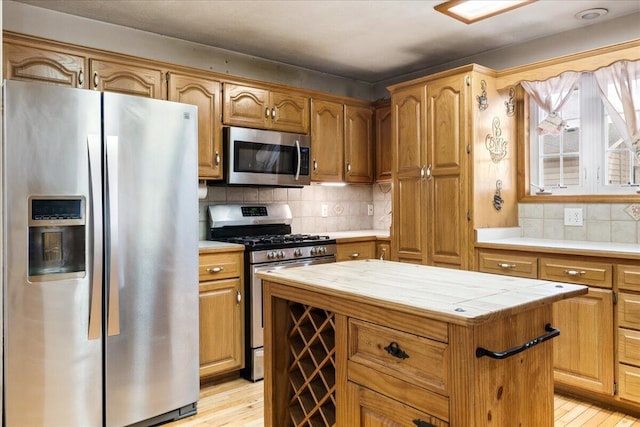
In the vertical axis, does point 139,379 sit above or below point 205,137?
below

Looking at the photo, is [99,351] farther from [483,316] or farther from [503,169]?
[503,169]

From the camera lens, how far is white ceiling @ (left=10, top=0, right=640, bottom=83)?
291 cm

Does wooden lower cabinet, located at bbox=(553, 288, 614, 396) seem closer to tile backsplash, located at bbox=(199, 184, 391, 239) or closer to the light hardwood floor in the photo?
the light hardwood floor

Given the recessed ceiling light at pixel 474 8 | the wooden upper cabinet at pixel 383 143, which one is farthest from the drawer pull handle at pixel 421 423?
the wooden upper cabinet at pixel 383 143

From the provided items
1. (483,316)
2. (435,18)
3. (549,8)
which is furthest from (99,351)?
(549,8)

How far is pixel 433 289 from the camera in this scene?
5.23ft

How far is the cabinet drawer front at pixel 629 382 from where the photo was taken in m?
2.54

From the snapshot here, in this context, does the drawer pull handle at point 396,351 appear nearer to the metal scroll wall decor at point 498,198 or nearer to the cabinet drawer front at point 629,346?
the cabinet drawer front at point 629,346

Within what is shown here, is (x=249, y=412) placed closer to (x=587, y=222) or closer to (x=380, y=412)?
(x=380, y=412)

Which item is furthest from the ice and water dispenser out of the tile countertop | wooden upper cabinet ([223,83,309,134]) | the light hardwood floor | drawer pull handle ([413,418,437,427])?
the tile countertop

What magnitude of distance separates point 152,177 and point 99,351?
0.94 metres

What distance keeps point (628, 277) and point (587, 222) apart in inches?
30.0

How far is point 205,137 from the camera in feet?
10.8

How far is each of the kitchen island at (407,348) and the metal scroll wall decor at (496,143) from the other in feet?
5.85
